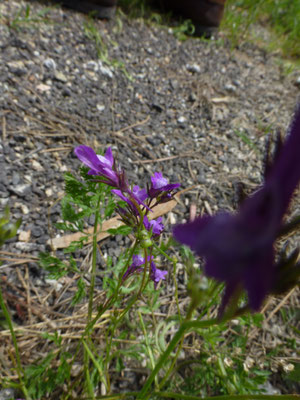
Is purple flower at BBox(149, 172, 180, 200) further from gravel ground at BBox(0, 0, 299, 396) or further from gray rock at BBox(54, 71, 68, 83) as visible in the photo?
gray rock at BBox(54, 71, 68, 83)

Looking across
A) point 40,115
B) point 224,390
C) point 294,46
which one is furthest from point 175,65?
point 224,390

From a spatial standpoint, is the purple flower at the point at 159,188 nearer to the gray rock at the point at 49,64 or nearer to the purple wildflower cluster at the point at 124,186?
the purple wildflower cluster at the point at 124,186

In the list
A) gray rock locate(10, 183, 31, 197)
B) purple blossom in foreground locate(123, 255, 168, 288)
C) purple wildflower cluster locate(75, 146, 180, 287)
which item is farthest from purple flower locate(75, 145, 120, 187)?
gray rock locate(10, 183, 31, 197)

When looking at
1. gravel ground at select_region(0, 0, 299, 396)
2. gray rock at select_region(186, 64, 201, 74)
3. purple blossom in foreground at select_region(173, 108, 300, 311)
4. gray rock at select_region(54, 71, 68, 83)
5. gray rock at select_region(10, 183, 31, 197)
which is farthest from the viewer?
gray rock at select_region(186, 64, 201, 74)

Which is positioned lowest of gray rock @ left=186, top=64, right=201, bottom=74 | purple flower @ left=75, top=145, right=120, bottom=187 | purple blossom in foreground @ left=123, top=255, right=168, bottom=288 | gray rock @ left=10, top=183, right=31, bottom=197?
purple blossom in foreground @ left=123, top=255, right=168, bottom=288

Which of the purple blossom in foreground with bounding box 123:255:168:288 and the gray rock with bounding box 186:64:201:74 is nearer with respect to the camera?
the purple blossom in foreground with bounding box 123:255:168:288
